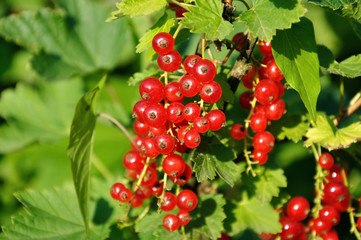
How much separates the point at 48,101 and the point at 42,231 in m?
1.19

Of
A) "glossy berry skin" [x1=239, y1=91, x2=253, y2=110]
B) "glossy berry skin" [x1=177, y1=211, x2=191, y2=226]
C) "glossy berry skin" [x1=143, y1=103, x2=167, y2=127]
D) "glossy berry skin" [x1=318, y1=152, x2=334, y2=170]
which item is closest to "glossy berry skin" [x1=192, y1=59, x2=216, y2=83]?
"glossy berry skin" [x1=143, y1=103, x2=167, y2=127]

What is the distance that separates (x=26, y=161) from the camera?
2992 millimetres

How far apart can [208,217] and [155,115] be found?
1.65ft

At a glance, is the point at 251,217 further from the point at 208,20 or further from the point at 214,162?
the point at 208,20

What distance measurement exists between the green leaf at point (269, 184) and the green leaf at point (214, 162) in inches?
7.9

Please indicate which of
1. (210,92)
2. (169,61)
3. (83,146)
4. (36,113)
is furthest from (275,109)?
(36,113)

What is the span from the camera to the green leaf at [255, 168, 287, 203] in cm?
137

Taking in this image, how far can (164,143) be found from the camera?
105cm

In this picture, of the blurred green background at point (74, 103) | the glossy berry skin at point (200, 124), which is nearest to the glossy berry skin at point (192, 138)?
the glossy berry skin at point (200, 124)

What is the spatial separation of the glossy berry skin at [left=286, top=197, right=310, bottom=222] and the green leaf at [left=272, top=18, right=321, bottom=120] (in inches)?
18.1

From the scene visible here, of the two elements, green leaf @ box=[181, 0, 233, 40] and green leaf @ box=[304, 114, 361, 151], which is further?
green leaf @ box=[304, 114, 361, 151]

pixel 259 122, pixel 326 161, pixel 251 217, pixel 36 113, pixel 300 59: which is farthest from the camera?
pixel 36 113

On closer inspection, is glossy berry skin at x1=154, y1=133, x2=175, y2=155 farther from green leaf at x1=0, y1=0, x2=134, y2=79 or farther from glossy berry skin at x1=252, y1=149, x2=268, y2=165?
green leaf at x1=0, y1=0, x2=134, y2=79

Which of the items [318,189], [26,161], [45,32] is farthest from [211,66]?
[26,161]
